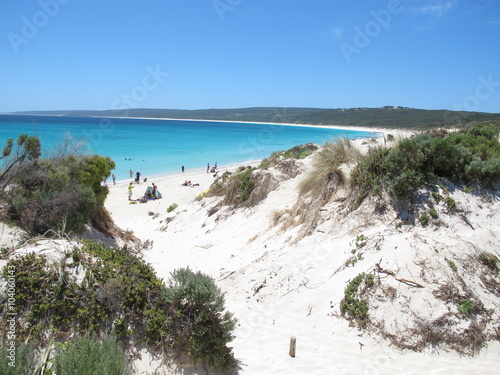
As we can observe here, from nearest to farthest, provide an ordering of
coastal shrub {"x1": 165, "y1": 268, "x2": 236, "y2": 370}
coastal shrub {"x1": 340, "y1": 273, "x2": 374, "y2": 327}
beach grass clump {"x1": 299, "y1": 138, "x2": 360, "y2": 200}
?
coastal shrub {"x1": 165, "y1": 268, "x2": 236, "y2": 370} < coastal shrub {"x1": 340, "y1": 273, "x2": 374, "y2": 327} < beach grass clump {"x1": 299, "y1": 138, "x2": 360, "y2": 200}

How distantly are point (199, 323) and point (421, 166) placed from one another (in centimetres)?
616

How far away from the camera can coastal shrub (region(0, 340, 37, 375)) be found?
9.59 ft

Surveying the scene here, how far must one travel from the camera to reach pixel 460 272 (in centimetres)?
523

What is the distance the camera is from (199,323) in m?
3.88

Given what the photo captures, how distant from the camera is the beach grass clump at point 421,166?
23.7 ft

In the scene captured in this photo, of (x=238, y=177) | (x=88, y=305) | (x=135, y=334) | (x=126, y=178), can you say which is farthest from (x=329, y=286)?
(x=126, y=178)

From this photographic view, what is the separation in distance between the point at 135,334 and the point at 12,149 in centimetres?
802

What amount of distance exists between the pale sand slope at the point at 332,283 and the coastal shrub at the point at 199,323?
0.27m

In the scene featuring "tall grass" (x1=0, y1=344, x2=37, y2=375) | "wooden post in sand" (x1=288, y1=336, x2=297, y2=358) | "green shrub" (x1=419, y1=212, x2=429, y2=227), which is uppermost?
"green shrub" (x1=419, y1=212, x2=429, y2=227)

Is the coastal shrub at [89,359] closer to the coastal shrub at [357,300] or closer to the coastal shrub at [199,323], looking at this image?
the coastal shrub at [199,323]

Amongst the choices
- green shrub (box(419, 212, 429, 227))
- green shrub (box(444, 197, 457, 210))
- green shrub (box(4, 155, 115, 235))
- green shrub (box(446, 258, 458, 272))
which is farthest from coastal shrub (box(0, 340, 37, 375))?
green shrub (box(444, 197, 457, 210))

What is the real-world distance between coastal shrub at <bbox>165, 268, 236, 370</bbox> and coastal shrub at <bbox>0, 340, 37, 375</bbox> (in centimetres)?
131

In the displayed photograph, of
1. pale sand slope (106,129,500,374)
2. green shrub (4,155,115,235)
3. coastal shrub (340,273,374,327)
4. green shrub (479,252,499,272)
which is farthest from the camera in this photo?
green shrub (4,155,115,235)

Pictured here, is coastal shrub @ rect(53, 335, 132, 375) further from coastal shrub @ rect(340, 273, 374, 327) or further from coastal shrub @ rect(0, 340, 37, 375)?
coastal shrub @ rect(340, 273, 374, 327)
